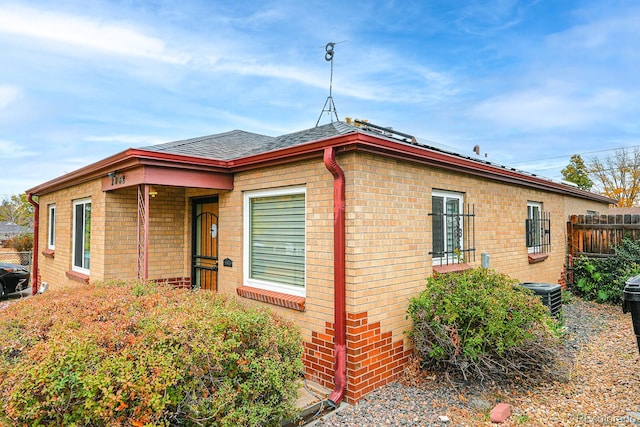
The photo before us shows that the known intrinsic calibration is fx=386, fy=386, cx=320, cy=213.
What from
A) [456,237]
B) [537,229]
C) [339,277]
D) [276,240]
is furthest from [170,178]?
[537,229]

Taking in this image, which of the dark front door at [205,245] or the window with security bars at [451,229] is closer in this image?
the window with security bars at [451,229]

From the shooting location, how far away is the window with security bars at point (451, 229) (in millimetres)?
5445

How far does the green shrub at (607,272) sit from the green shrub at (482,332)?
5572 millimetres

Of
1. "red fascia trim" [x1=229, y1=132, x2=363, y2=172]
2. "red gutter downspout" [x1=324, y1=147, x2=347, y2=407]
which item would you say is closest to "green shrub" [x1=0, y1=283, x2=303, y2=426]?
"red gutter downspout" [x1=324, y1=147, x2=347, y2=407]

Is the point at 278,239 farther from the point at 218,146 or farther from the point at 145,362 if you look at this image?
the point at 145,362

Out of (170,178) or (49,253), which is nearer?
(170,178)

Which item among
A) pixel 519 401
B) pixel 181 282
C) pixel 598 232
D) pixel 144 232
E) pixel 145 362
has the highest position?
pixel 144 232

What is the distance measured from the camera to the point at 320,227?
449 cm

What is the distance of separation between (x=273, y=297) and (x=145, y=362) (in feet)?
8.28

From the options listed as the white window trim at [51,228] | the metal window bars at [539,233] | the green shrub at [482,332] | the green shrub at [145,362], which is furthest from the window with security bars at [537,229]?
the white window trim at [51,228]

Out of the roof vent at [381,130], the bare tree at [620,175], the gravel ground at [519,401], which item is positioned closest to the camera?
the gravel ground at [519,401]

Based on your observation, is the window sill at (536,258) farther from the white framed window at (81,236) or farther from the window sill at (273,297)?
the white framed window at (81,236)

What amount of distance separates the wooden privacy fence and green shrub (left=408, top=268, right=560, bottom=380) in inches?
250

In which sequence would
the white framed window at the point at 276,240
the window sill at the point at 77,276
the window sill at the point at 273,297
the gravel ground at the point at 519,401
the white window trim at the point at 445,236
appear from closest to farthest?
the gravel ground at the point at 519,401, the window sill at the point at 273,297, the white framed window at the point at 276,240, the white window trim at the point at 445,236, the window sill at the point at 77,276
